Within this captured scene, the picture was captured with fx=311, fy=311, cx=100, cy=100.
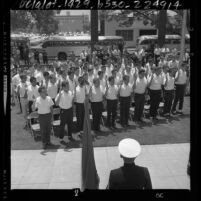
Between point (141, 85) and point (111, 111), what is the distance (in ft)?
4.70

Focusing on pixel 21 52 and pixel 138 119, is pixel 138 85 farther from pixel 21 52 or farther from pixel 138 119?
pixel 21 52

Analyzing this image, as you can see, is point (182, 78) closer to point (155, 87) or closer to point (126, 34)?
point (155, 87)

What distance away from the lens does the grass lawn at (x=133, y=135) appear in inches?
376

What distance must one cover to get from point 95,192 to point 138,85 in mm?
7231

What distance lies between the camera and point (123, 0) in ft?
13.1

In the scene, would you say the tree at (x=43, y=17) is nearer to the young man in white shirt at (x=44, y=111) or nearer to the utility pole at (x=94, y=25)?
the utility pole at (x=94, y=25)

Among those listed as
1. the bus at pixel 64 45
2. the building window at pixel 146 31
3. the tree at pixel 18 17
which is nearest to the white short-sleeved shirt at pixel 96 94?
the tree at pixel 18 17

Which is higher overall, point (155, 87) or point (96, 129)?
point (155, 87)

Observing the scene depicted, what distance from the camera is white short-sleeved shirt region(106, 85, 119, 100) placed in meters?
10.4

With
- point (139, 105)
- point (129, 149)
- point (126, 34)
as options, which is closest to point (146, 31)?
point (126, 34)

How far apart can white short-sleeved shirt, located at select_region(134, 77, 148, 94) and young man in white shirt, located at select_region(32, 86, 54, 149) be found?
11.4 feet

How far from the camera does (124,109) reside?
10.9 m

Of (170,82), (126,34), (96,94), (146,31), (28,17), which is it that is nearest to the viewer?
(28,17)
